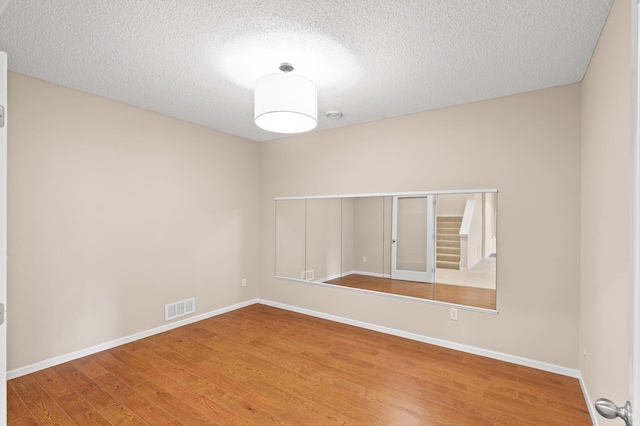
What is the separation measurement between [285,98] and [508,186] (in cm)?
226

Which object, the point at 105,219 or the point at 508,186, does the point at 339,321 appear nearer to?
the point at 508,186

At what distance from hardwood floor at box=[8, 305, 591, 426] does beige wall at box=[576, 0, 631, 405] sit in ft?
1.94

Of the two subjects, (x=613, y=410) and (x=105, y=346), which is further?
(x=105, y=346)

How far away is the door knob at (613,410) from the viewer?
0.76m

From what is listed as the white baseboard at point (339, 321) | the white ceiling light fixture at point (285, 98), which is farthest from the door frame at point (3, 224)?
the white baseboard at point (339, 321)

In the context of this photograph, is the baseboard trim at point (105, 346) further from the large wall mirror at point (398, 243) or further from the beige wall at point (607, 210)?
the beige wall at point (607, 210)

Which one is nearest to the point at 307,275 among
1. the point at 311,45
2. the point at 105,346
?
the point at 105,346

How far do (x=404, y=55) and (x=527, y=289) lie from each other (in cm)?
235

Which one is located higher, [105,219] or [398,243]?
[105,219]

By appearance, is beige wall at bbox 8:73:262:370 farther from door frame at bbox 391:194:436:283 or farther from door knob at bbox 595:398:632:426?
door knob at bbox 595:398:632:426

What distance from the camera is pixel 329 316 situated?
13.9ft

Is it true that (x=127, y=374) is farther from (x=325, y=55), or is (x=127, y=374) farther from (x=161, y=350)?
(x=325, y=55)

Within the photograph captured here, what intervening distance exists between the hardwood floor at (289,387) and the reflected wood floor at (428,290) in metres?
0.52

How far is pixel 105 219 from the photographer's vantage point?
3.23 metres
